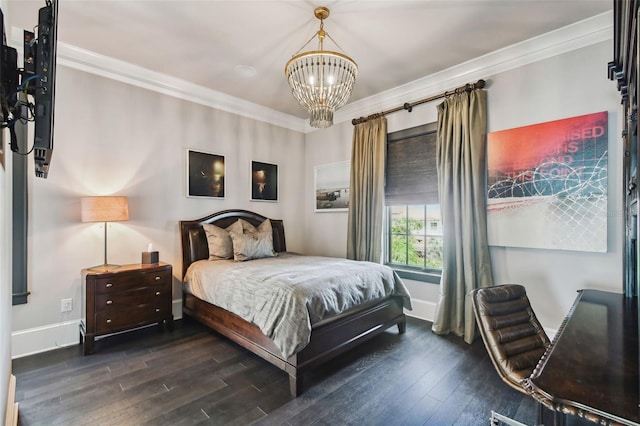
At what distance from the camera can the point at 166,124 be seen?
3.65 metres

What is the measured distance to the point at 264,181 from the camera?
15.1ft

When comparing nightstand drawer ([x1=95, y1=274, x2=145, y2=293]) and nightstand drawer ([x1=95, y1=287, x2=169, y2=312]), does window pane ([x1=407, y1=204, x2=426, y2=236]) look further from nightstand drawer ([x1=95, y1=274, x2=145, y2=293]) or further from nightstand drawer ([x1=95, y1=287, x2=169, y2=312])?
nightstand drawer ([x1=95, y1=274, x2=145, y2=293])

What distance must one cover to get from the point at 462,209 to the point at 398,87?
5.77ft

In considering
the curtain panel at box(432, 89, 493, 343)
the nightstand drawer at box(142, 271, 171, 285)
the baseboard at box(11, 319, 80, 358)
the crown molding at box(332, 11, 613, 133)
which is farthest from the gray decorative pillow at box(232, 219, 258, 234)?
the curtain panel at box(432, 89, 493, 343)

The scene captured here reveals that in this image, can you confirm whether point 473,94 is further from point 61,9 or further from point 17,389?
point 17,389

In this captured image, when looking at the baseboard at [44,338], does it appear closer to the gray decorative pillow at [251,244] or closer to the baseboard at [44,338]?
the baseboard at [44,338]

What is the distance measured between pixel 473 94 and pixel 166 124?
349cm

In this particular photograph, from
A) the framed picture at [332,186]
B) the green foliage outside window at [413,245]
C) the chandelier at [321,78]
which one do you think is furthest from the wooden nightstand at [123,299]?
the green foliage outside window at [413,245]

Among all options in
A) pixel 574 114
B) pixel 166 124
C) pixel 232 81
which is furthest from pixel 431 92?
pixel 166 124

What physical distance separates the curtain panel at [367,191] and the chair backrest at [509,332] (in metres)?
1.99

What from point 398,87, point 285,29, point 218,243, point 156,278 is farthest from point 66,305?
point 398,87

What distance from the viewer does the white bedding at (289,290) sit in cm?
221

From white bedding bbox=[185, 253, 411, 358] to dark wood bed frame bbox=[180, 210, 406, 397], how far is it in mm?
97

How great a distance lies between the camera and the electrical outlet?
116 inches
